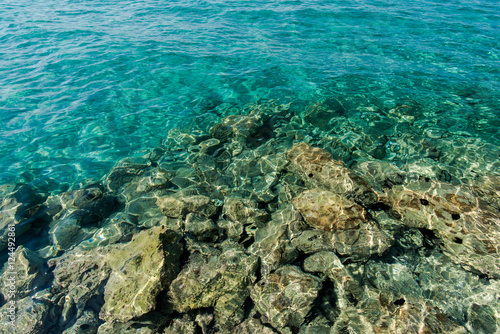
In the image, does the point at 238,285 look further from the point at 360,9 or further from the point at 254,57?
the point at 360,9

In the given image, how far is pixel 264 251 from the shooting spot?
4.94 m

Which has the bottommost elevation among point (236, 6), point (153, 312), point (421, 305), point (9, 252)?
point (9, 252)

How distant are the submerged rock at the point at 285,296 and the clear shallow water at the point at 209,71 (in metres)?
5.60

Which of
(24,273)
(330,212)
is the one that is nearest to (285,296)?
(330,212)

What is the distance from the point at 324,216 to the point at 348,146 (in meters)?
3.06

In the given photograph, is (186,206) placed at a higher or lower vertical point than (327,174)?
lower

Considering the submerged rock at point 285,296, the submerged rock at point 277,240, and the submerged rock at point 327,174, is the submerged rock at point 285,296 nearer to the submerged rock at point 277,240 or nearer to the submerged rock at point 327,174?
the submerged rock at point 277,240

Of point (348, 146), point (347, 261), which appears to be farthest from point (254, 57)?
point (347, 261)

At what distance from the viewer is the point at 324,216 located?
17.1 ft

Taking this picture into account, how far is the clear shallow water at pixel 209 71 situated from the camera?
27.6ft

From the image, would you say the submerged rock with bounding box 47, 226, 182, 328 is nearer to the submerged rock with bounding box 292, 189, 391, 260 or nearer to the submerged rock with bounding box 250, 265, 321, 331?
the submerged rock with bounding box 250, 265, 321, 331

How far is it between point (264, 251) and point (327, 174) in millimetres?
2258

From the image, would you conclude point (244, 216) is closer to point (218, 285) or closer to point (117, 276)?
point (218, 285)

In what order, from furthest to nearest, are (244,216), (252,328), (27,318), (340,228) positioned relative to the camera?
(244,216) → (340,228) → (27,318) → (252,328)
